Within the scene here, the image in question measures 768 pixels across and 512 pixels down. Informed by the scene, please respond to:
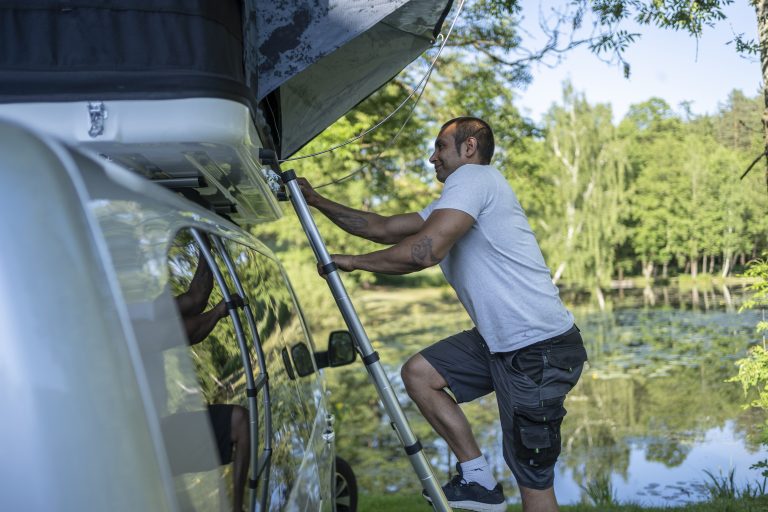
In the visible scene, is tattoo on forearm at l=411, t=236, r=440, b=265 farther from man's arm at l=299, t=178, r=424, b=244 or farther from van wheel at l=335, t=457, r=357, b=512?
van wheel at l=335, t=457, r=357, b=512

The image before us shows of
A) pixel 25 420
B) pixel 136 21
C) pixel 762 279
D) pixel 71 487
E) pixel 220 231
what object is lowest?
pixel 762 279

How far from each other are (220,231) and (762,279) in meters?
5.11

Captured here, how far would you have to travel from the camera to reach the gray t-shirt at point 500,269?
11.3 feet

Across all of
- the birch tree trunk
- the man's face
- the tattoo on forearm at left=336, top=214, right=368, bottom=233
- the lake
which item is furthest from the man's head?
the lake

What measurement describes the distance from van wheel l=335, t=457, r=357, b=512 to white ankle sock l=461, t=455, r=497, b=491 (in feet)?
4.82

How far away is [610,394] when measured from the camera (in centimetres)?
1761

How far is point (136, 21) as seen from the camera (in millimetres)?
2096

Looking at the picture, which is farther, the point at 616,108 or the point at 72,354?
the point at 616,108

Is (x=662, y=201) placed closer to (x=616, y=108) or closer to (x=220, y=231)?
(x=616, y=108)

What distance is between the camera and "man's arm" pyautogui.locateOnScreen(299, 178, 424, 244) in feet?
12.4

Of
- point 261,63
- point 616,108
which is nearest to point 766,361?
point 261,63

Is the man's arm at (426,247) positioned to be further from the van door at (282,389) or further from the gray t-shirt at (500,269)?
the van door at (282,389)

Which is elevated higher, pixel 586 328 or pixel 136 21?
pixel 136 21

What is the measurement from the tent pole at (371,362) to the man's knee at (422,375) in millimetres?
674
